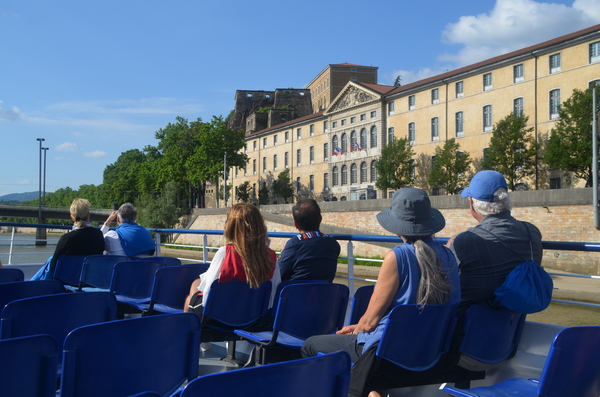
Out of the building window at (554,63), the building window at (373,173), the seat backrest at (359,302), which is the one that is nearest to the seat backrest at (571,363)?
the seat backrest at (359,302)

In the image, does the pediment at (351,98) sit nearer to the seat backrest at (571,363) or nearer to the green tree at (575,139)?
the green tree at (575,139)

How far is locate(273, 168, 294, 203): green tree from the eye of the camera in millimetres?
71250

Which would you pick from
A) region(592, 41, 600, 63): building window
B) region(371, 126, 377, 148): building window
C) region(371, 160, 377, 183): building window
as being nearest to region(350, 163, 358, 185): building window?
region(371, 160, 377, 183): building window

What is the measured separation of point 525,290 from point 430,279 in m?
0.53

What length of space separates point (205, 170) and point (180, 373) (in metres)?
58.6

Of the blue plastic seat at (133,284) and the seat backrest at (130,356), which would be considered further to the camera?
the blue plastic seat at (133,284)

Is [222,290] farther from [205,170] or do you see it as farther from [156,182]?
[156,182]

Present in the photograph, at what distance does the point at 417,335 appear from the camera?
9.34 feet

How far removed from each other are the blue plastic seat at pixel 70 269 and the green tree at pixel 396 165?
47223mm

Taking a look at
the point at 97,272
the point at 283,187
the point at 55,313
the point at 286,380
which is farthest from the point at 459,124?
the point at 286,380

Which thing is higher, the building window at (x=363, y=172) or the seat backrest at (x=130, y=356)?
the building window at (x=363, y=172)

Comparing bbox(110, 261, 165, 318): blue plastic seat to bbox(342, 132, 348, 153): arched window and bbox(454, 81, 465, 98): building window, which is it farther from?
bbox(342, 132, 348, 153): arched window

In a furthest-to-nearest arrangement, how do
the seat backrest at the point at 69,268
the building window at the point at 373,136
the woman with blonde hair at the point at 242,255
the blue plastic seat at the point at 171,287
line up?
the building window at the point at 373,136 < the seat backrest at the point at 69,268 < the blue plastic seat at the point at 171,287 < the woman with blonde hair at the point at 242,255

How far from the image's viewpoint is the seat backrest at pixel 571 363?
239 centimetres
